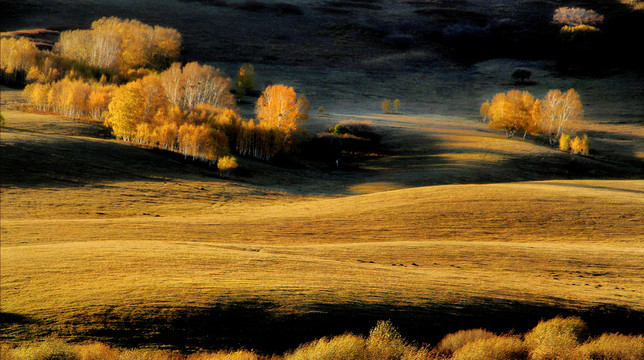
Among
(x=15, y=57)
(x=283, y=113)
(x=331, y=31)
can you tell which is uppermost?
(x=331, y=31)

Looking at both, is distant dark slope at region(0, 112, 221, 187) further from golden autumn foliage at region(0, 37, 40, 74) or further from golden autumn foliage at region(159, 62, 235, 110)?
golden autumn foliage at region(0, 37, 40, 74)

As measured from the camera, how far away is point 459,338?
15.4 meters

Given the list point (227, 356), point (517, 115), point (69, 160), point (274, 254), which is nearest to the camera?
point (227, 356)

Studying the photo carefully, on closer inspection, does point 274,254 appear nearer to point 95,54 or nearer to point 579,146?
point 579,146

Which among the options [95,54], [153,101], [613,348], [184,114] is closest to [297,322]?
[613,348]

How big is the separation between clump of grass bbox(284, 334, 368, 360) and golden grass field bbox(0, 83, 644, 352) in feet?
2.57

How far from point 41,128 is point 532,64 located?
519 feet

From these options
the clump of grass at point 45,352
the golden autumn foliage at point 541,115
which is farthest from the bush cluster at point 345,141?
the clump of grass at point 45,352

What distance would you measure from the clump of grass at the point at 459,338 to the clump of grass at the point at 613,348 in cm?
284

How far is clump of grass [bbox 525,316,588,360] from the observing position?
14875 mm

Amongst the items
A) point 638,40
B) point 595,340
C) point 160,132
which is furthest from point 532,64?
point 595,340

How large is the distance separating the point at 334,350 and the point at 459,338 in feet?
14.5

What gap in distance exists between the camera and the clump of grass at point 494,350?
47.1ft

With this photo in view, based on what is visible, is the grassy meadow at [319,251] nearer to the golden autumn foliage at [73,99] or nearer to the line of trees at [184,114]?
the golden autumn foliage at [73,99]
